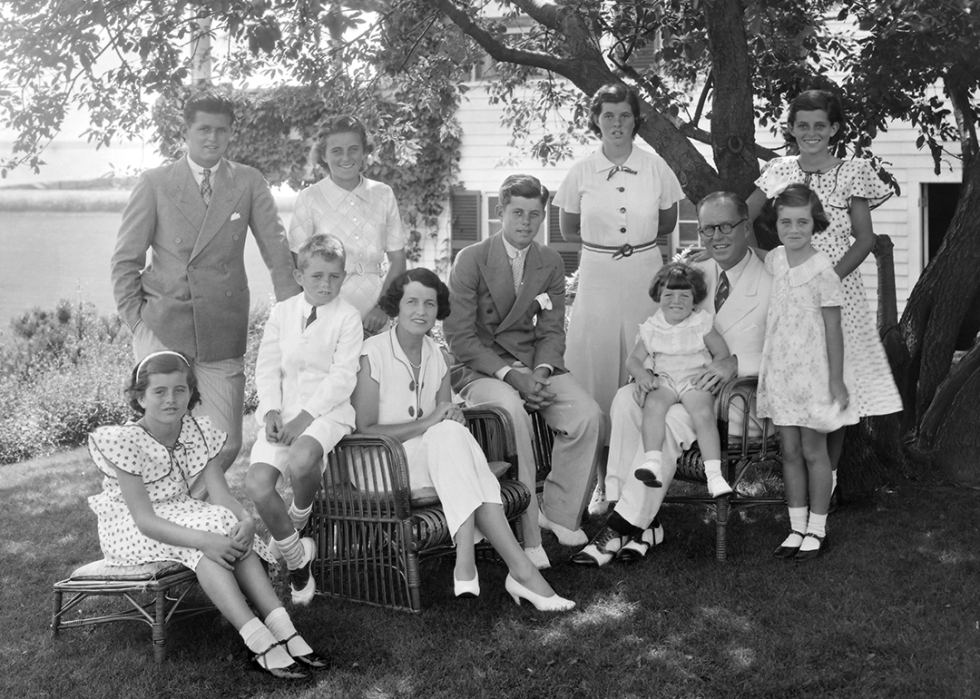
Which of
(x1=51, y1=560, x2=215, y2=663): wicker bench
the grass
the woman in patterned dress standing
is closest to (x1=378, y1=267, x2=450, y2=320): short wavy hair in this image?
the woman in patterned dress standing

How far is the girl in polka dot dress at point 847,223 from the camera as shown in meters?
4.53

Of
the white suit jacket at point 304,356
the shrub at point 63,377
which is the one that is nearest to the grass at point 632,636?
the white suit jacket at point 304,356

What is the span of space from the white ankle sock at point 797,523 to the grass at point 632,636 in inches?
4.7

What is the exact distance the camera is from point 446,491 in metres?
3.90

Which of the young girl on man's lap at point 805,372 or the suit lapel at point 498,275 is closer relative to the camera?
the young girl on man's lap at point 805,372

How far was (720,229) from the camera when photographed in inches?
182

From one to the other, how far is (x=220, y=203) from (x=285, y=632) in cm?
177

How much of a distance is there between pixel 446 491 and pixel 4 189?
9594 mm

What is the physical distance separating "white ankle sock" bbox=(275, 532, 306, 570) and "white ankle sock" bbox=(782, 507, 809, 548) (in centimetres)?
190

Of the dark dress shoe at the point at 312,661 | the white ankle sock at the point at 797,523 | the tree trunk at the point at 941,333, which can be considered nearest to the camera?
the dark dress shoe at the point at 312,661

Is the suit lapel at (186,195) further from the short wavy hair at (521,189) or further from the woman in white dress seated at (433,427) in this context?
the short wavy hair at (521,189)

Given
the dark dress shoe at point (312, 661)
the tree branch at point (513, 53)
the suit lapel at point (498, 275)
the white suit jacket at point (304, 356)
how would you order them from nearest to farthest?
the dark dress shoe at point (312, 661), the white suit jacket at point (304, 356), the suit lapel at point (498, 275), the tree branch at point (513, 53)

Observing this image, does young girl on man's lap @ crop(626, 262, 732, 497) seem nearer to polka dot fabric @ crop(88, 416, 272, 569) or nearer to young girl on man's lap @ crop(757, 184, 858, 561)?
young girl on man's lap @ crop(757, 184, 858, 561)

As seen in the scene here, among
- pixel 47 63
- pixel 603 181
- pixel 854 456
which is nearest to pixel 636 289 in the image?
pixel 603 181
